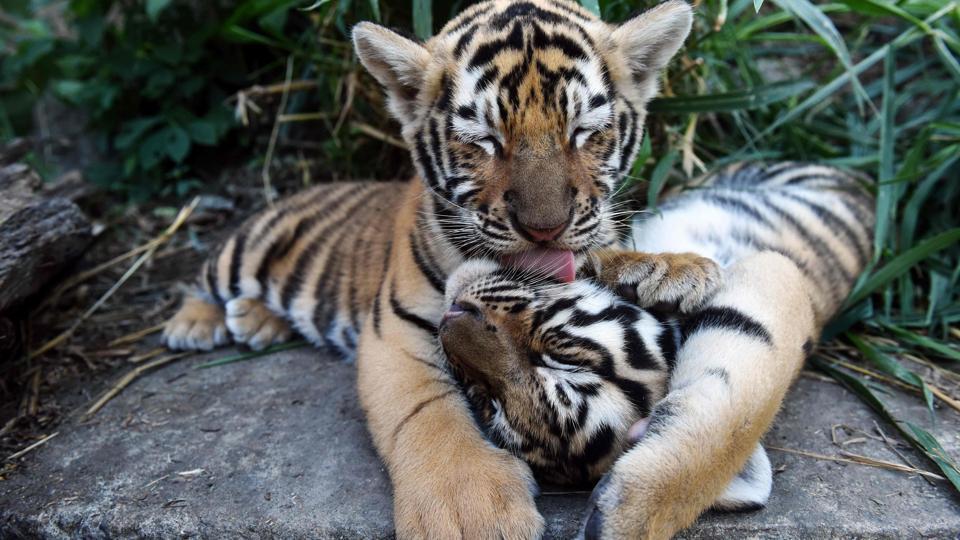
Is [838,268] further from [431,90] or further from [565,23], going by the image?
[431,90]

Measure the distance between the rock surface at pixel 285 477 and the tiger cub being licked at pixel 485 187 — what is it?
14cm

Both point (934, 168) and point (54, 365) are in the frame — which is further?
point (934, 168)

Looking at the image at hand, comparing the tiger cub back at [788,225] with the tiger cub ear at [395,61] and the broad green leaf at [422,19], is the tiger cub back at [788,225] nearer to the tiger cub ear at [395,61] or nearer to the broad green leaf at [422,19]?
the tiger cub ear at [395,61]

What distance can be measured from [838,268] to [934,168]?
65cm

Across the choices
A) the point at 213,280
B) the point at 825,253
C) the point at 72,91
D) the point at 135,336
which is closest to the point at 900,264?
the point at 825,253

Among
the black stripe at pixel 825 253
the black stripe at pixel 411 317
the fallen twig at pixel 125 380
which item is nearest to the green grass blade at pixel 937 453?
the black stripe at pixel 825 253

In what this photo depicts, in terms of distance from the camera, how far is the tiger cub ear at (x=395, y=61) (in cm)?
216

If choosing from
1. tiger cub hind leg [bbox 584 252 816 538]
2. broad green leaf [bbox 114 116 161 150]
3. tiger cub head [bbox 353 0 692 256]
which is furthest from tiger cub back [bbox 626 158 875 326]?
broad green leaf [bbox 114 116 161 150]

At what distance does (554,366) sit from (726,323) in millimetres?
491

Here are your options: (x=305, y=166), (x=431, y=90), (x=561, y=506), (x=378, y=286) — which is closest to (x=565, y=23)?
(x=431, y=90)

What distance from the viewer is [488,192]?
6.70 feet

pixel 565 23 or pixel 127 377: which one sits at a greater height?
pixel 565 23

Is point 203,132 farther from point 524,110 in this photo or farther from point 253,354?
point 524,110

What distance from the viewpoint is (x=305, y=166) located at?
3820 millimetres
